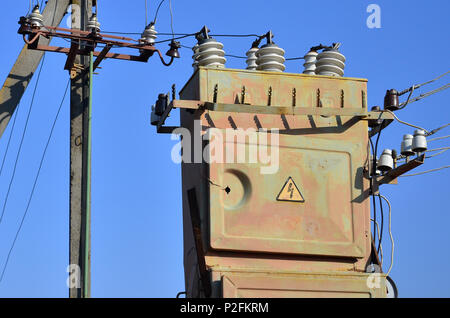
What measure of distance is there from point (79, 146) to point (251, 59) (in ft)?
12.8

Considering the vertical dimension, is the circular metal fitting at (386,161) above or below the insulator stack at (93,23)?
below

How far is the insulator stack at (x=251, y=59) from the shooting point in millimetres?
14711

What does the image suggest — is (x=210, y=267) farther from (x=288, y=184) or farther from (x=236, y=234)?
(x=288, y=184)

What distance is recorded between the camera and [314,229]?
13219 millimetres

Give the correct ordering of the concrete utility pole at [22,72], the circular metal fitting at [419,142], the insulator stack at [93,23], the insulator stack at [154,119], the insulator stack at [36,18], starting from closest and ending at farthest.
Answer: the circular metal fitting at [419,142], the insulator stack at [154,119], the insulator stack at [36,18], the insulator stack at [93,23], the concrete utility pole at [22,72]

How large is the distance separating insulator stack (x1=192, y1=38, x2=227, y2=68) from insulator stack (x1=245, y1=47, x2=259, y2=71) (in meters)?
0.72

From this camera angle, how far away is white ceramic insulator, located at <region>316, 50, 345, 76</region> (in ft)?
46.8

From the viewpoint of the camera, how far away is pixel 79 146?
1711 cm

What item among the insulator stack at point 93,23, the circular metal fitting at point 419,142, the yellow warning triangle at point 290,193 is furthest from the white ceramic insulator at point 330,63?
the insulator stack at point 93,23

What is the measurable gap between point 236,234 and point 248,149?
44.7 inches

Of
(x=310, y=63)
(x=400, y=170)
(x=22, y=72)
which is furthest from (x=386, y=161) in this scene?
(x=22, y=72)

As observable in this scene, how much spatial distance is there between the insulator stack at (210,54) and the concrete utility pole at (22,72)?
464cm

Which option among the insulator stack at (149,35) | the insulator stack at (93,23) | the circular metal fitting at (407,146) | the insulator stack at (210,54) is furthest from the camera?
the insulator stack at (149,35)

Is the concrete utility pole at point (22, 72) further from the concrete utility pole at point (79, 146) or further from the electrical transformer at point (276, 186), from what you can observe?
the electrical transformer at point (276, 186)
